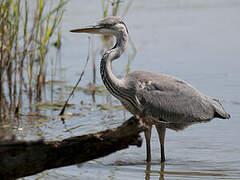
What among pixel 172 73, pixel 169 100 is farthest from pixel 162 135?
pixel 172 73

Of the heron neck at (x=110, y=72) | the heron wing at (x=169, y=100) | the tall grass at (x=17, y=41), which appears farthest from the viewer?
the tall grass at (x=17, y=41)

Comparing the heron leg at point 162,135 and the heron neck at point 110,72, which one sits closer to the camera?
the heron neck at point 110,72

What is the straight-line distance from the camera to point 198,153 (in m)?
5.74

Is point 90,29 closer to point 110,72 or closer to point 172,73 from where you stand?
point 110,72

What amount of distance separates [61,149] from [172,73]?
5646mm

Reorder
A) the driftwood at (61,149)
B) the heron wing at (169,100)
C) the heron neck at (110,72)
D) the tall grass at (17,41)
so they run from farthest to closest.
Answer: the tall grass at (17,41)
the heron wing at (169,100)
the heron neck at (110,72)
the driftwood at (61,149)

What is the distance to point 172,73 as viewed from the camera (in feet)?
29.3

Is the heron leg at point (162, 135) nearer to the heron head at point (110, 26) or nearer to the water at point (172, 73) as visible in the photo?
the water at point (172, 73)

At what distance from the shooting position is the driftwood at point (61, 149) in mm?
3287

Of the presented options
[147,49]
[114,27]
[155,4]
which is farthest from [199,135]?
[155,4]

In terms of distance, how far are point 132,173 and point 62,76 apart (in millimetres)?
4269

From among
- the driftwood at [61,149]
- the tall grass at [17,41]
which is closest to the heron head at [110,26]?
the tall grass at [17,41]

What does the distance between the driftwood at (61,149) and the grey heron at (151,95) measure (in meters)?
1.75

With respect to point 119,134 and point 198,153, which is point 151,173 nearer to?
point 198,153
